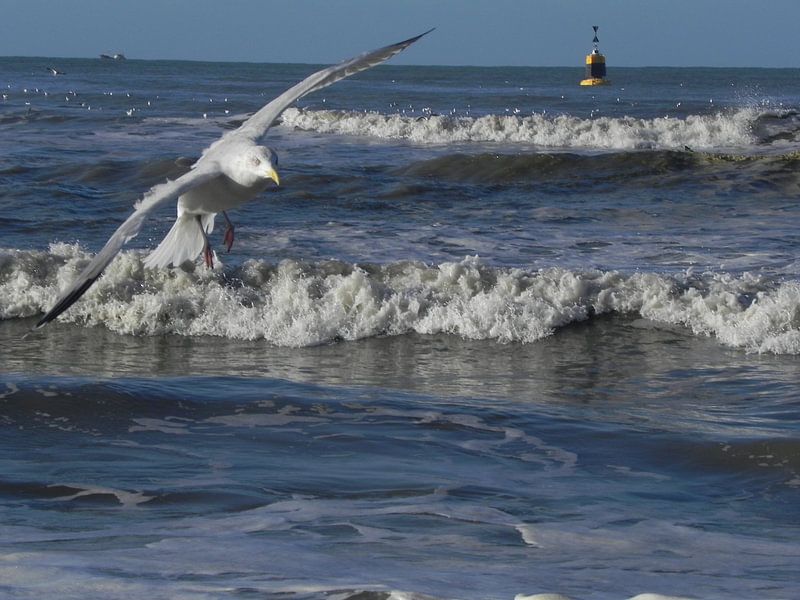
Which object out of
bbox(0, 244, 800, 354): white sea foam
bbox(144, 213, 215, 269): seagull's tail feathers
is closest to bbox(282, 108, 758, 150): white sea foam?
bbox(0, 244, 800, 354): white sea foam

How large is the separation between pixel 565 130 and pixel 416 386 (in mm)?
18157

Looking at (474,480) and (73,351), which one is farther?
(73,351)

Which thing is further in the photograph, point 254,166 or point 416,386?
point 416,386

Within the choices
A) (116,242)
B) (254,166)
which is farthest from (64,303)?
(254,166)

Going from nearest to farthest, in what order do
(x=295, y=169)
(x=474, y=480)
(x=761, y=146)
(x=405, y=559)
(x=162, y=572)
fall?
(x=162, y=572)
(x=405, y=559)
(x=474, y=480)
(x=295, y=169)
(x=761, y=146)

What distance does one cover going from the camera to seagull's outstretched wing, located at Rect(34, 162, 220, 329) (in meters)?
6.23

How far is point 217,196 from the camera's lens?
26.8ft

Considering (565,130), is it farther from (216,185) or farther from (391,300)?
(216,185)

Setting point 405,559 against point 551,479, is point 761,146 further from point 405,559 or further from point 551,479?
point 405,559

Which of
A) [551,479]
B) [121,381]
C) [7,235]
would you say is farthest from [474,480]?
[7,235]

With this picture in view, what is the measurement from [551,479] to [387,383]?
8.59 ft

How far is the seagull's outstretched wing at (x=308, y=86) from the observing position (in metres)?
8.47

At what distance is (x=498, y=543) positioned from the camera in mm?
4836

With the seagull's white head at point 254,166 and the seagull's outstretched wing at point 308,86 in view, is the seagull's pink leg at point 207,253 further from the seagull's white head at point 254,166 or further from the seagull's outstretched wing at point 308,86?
the seagull's outstretched wing at point 308,86
